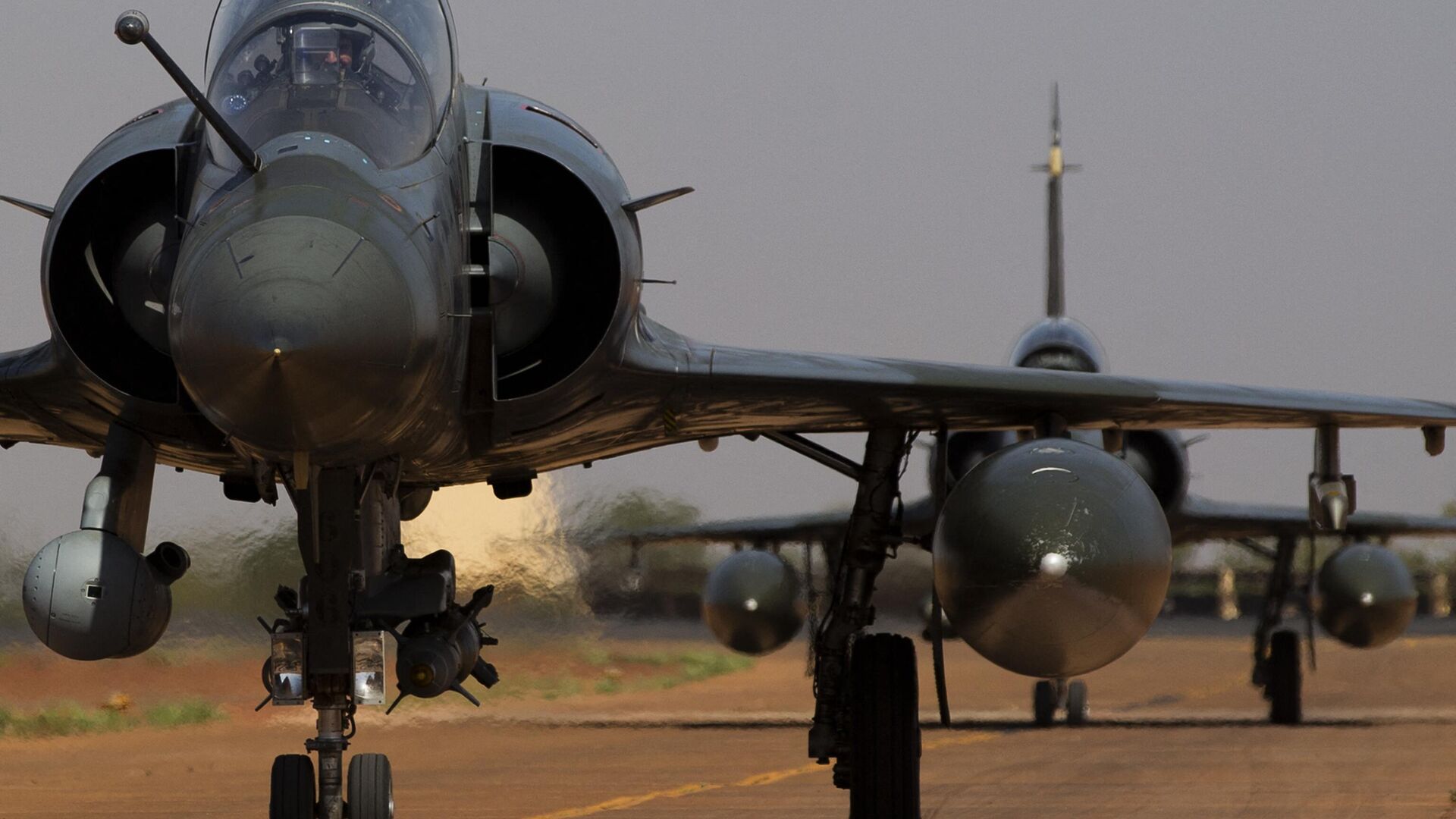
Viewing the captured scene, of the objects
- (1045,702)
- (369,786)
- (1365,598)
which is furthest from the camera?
(1365,598)

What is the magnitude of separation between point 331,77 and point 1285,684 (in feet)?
53.6

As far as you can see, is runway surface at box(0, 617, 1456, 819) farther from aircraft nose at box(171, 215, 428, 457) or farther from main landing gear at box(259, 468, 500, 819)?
aircraft nose at box(171, 215, 428, 457)

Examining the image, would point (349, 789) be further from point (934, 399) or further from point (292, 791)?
point (934, 399)

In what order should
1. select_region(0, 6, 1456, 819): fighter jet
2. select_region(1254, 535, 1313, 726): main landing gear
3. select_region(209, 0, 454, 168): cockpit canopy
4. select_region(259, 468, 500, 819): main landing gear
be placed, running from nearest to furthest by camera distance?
select_region(0, 6, 1456, 819): fighter jet → select_region(209, 0, 454, 168): cockpit canopy → select_region(259, 468, 500, 819): main landing gear → select_region(1254, 535, 1313, 726): main landing gear

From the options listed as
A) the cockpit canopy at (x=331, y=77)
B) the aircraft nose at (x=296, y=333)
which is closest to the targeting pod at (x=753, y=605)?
the cockpit canopy at (x=331, y=77)

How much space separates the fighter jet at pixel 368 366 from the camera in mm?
4930

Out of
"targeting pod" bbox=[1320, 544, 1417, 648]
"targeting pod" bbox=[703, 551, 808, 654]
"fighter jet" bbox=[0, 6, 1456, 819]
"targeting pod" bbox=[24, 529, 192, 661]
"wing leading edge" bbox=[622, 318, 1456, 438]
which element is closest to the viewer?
"fighter jet" bbox=[0, 6, 1456, 819]

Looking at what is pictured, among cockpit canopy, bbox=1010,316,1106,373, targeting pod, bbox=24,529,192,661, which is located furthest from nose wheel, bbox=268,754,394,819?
cockpit canopy, bbox=1010,316,1106,373

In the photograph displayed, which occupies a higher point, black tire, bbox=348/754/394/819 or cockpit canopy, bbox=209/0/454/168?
cockpit canopy, bbox=209/0/454/168

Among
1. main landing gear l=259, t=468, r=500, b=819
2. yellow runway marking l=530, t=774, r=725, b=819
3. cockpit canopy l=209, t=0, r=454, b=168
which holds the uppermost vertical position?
cockpit canopy l=209, t=0, r=454, b=168

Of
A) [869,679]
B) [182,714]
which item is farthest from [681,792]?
[182,714]

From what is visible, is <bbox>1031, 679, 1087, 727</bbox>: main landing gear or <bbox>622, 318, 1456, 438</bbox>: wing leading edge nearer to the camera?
<bbox>622, 318, 1456, 438</bbox>: wing leading edge

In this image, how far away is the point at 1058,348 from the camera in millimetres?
16328

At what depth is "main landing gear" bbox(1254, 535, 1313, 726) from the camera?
20.0 metres
